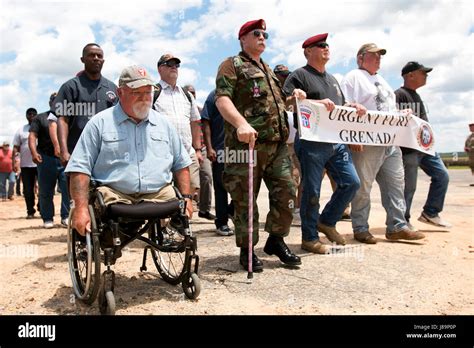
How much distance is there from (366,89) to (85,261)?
4.16 metres

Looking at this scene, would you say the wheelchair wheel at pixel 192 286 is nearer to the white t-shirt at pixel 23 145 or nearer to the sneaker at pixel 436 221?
the sneaker at pixel 436 221

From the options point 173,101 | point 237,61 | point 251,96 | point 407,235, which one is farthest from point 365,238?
point 173,101

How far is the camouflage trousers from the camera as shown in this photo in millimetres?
4402

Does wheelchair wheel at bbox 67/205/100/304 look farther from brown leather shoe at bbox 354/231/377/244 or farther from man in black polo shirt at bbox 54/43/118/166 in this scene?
brown leather shoe at bbox 354/231/377/244

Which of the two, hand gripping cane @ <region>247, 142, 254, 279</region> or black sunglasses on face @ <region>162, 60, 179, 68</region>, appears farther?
black sunglasses on face @ <region>162, 60, 179, 68</region>

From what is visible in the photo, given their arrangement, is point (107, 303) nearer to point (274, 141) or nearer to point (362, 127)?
point (274, 141)

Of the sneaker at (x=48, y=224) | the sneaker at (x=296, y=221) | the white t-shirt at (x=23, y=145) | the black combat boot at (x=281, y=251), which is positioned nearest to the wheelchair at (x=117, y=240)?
the black combat boot at (x=281, y=251)

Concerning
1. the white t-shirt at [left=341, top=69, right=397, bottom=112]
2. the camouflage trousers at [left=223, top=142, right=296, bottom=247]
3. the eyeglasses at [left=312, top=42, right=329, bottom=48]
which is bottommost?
the camouflage trousers at [left=223, top=142, right=296, bottom=247]

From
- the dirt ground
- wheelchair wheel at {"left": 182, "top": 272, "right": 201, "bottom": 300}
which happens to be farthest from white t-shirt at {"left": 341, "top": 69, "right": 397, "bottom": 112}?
wheelchair wheel at {"left": 182, "top": 272, "right": 201, "bottom": 300}

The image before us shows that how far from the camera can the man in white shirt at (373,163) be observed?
19.9ft

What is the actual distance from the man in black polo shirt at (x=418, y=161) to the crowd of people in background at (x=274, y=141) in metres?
0.01

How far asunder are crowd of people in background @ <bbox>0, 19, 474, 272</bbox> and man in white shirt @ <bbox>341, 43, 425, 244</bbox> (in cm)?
1

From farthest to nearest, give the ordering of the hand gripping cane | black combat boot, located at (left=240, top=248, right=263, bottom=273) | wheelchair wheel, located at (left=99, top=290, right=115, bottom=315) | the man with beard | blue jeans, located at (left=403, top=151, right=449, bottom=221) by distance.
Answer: blue jeans, located at (left=403, top=151, right=449, bottom=221)
black combat boot, located at (left=240, top=248, right=263, bottom=273)
the hand gripping cane
the man with beard
wheelchair wheel, located at (left=99, top=290, right=115, bottom=315)
